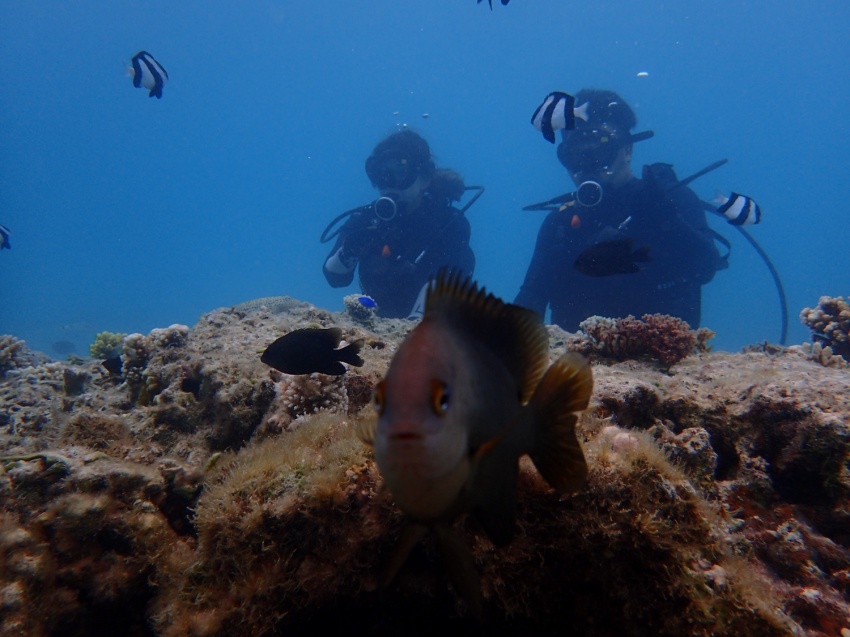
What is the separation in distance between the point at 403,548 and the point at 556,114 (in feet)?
22.7

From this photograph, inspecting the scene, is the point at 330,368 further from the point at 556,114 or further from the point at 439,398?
the point at 556,114

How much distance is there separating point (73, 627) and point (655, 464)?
3.79 meters

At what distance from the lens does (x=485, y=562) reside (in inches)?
83.8

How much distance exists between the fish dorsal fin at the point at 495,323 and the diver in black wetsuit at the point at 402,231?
10.2 metres

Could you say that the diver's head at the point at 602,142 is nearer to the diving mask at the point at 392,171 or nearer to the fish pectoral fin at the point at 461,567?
the diving mask at the point at 392,171

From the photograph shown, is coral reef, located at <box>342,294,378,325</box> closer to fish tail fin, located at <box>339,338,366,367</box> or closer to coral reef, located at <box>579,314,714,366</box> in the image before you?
coral reef, located at <box>579,314,714,366</box>

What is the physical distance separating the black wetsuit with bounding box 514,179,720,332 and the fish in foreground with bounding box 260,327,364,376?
25.9 ft

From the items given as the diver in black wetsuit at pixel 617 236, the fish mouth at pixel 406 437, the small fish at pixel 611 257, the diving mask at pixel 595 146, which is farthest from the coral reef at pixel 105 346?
the diving mask at pixel 595 146

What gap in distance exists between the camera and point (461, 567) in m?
1.19

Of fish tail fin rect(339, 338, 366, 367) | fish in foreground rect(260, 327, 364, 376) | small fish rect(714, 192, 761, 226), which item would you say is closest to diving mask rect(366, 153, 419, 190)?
small fish rect(714, 192, 761, 226)

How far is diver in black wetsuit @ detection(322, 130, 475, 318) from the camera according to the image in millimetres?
12195

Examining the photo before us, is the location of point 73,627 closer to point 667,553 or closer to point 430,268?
point 667,553

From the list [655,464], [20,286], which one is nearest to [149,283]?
[20,286]

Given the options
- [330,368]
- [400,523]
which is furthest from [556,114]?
[400,523]
